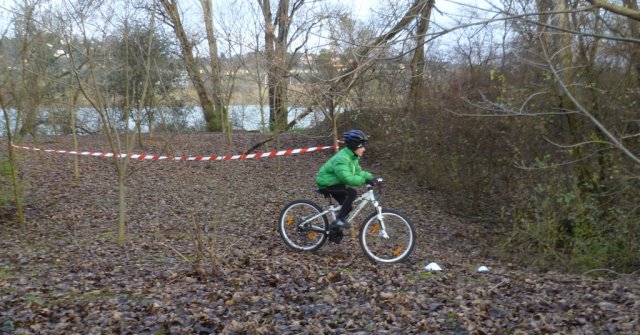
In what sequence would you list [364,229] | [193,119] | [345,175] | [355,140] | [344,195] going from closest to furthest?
[345,175]
[355,140]
[364,229]
[344,195]
[193,119]

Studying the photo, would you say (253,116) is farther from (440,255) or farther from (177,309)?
(177,309)

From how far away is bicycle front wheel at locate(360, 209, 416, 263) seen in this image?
858cm

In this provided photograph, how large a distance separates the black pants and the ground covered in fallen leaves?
24.2 inches

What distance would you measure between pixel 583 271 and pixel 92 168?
41.3 feet

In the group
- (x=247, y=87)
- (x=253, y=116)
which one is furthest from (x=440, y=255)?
(x=253, y=116)

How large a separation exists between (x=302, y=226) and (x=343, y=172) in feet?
3.83

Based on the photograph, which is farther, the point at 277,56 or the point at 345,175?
the point at 277,56

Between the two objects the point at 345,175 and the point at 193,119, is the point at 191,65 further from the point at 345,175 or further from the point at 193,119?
the point at 345,175

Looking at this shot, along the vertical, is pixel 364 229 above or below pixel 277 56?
below

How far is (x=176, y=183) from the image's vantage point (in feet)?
52.2

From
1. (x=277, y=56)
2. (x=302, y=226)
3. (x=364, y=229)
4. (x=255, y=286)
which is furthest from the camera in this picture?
(x=277, y=56)

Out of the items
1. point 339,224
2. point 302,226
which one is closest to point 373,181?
point 339,224

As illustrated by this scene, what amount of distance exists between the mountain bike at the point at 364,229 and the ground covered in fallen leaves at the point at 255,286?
20cm

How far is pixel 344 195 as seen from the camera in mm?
8836
